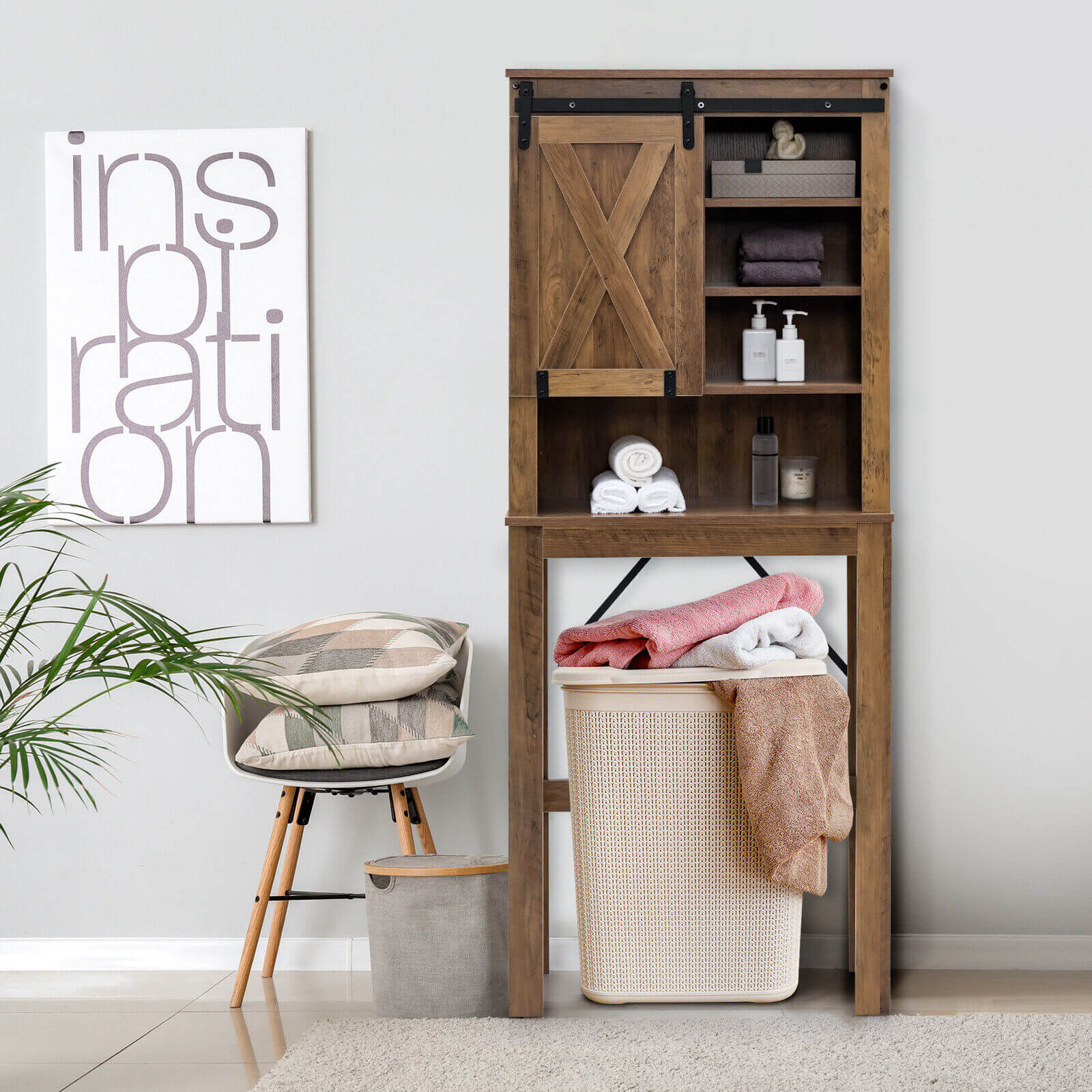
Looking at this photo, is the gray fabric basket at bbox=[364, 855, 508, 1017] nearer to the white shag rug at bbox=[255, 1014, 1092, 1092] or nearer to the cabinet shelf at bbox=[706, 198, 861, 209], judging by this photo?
the white shag rug at bbox=[255, 1014, 1092, 1092]

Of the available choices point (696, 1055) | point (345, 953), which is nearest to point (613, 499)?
point (696, 1055)

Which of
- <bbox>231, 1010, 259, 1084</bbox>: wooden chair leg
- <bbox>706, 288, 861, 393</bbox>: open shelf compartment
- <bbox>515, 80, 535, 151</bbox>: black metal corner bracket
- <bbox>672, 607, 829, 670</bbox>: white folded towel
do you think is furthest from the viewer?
<bbox>706, 288, 861, 393</bbox>: open shelf compartment

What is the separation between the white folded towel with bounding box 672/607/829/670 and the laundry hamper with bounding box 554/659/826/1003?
35 mm

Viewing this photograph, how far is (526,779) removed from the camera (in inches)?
86.0

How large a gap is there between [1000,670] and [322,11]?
2.18 metres

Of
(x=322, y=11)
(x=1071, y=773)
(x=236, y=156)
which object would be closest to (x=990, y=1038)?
(x=1071, y=773)

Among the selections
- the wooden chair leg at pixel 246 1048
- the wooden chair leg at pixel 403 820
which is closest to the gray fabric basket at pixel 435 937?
the wooden chair leg at pixel 403 820

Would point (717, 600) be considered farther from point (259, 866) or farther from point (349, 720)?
point (259, 866)

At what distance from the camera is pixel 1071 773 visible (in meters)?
2.53

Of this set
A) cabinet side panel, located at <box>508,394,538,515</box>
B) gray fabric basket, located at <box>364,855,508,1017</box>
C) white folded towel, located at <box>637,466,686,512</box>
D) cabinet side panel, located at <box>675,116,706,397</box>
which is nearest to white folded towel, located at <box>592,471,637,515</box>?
white folded towel, located at <box>637,466,686,512</box>

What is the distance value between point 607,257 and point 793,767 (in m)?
1.07

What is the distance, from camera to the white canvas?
2.54 metres

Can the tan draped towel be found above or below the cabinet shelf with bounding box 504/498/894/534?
below

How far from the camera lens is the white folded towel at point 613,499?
7.40 feet
